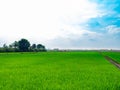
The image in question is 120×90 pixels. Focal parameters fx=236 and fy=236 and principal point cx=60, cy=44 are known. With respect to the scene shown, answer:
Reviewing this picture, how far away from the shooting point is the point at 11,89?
29.9 ft

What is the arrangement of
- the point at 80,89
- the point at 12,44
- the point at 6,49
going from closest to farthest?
the point at 80,89, the point at 6,49, the point at 12,44

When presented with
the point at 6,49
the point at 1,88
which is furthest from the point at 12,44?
the point at 1,88

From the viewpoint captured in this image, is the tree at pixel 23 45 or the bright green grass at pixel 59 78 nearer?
the bright green grass at pixel 59 78

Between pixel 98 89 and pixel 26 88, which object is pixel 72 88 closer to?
pixel 98 89

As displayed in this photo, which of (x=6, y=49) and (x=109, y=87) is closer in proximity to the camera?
(x=109, y=87)

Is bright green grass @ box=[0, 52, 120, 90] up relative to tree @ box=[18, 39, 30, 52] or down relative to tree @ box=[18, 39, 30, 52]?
down

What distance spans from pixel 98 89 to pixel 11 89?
11.1 feet

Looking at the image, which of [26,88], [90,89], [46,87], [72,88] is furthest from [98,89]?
[26,88]

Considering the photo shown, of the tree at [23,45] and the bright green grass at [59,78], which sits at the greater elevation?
the tree at [23,45]

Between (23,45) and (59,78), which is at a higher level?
(23,45)

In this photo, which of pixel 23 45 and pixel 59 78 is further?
pixel 23 45

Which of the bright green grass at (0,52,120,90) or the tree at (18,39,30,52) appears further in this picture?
the tree at (18,39,30,52)

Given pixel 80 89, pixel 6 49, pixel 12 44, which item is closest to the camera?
pixel 80 89

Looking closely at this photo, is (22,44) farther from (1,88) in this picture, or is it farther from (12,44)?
(1,88)
